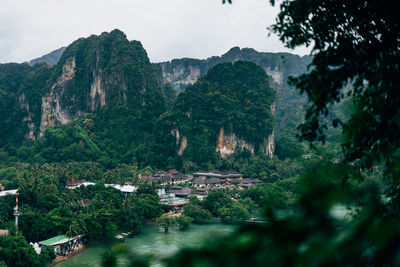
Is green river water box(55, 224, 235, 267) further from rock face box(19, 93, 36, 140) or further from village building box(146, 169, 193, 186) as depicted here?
rock face box(19, 93, 36, 140)

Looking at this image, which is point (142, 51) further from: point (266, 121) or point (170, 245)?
point (170, 245)

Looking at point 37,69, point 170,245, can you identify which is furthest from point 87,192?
point 37,69

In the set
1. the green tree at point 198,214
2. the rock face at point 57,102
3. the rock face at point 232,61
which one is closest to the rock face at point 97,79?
the rock face at point 57,102

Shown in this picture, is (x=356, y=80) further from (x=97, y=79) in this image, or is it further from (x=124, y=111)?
(x=97, y=79)

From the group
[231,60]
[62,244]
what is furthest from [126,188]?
[231,60]

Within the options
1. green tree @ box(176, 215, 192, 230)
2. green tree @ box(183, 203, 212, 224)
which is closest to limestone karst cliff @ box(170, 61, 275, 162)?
green tree @ box(183, 203, 212, 224)
